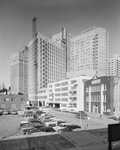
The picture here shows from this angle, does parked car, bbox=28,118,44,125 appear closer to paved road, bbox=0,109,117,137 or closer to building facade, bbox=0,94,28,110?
paved road, bbox=0,109,117,137

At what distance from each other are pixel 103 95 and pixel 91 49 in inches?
79.8

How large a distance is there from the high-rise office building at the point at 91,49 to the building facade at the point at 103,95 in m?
0.65

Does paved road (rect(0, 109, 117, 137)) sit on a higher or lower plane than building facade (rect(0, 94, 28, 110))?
lower

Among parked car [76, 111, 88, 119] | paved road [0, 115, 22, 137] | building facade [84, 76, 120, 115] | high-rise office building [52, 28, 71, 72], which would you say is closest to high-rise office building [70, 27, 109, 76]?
high-rise office building [52, 28, 71, 72]

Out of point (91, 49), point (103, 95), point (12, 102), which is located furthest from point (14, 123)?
point (91, 49)

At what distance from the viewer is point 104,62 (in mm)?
4887

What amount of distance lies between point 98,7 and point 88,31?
0.82 metres

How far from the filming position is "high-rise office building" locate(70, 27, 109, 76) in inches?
168

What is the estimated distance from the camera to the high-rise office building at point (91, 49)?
14.0 feet

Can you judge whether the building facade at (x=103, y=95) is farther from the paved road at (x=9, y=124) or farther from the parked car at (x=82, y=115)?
the paved road at (x=9, y=124)

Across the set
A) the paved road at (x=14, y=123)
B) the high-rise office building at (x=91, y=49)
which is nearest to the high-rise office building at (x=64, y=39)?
the high-rise office building at (x=91, y=49)

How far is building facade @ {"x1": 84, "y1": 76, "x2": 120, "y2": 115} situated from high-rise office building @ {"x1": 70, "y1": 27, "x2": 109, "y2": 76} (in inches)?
25.7

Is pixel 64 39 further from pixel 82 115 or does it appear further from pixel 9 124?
pixel 9 124

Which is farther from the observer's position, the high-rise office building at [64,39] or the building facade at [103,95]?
the building facade at [103,95]
